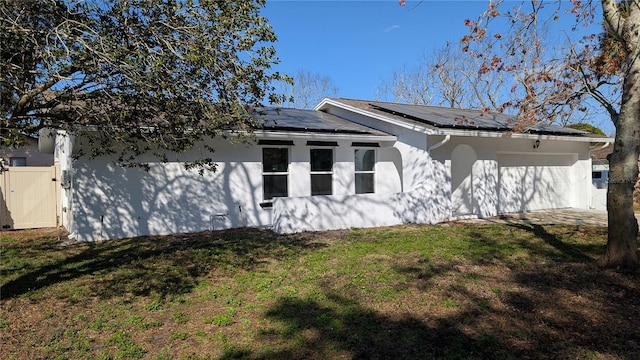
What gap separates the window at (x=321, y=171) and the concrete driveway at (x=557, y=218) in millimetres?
4363

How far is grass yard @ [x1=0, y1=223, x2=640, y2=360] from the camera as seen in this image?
13.3 feet

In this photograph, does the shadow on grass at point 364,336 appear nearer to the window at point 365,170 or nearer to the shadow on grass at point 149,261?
the shadow on grass at point 149,261

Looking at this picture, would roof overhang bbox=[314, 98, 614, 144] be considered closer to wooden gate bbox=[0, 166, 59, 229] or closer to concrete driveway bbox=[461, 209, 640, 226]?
concrete driveway bbox=[461, 209, 640, 226]

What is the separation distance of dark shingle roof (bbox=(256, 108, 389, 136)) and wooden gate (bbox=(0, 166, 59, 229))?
7.08m

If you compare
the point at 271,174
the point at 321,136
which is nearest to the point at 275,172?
the point at 271,174

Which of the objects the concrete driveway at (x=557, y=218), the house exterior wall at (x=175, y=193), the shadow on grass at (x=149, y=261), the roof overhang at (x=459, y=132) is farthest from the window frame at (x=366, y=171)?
the shadow on grass at (x=149, y=261)

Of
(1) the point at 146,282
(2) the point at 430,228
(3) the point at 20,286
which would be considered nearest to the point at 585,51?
(2) the point at 430,228

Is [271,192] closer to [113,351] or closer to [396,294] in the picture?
[396,294]

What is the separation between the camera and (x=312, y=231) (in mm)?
10500

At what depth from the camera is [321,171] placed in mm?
12680

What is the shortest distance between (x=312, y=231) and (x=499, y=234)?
445 centimetres

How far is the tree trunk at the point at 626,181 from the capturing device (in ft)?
19.4

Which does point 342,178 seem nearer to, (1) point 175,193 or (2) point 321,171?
(2) point 321,171

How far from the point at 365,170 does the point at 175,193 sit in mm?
5917
